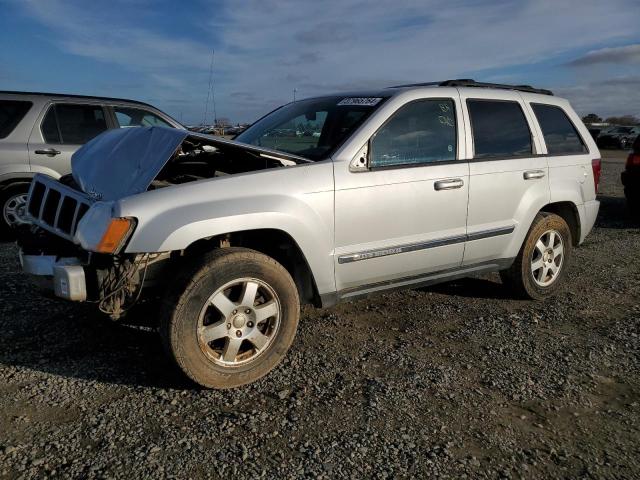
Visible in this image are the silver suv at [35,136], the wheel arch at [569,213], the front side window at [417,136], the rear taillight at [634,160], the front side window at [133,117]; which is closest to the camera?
the front side window at [417,136]

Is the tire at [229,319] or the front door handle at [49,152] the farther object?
the front door handle at [49,152]

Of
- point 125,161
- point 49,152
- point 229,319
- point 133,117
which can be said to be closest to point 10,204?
point 49,152

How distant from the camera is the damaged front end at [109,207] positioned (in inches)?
111

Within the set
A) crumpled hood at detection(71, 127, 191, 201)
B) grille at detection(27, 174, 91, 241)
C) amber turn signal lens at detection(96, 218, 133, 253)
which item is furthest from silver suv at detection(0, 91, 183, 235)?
amber turn signal lens at detection(96, 218, 133, 253)

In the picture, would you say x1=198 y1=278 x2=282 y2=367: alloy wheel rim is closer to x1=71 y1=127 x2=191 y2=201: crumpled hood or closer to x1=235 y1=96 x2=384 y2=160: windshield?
x1=71 y1=127 x2=191 y2=201: crumpled hood

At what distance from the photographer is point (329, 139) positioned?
3.72 meters

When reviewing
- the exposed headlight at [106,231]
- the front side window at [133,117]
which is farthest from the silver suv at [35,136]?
the exposed headlight at [106,231]

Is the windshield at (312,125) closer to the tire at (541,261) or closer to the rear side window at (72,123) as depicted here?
the tire at (541,261)

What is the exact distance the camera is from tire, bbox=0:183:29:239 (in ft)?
21.0

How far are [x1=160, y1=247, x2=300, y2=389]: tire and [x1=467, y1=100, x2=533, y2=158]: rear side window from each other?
6.60 ft

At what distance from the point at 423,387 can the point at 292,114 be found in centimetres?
242

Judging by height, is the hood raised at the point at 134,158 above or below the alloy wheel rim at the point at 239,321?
above

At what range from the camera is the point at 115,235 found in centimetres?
274

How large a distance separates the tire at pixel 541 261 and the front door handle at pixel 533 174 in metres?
0.38
